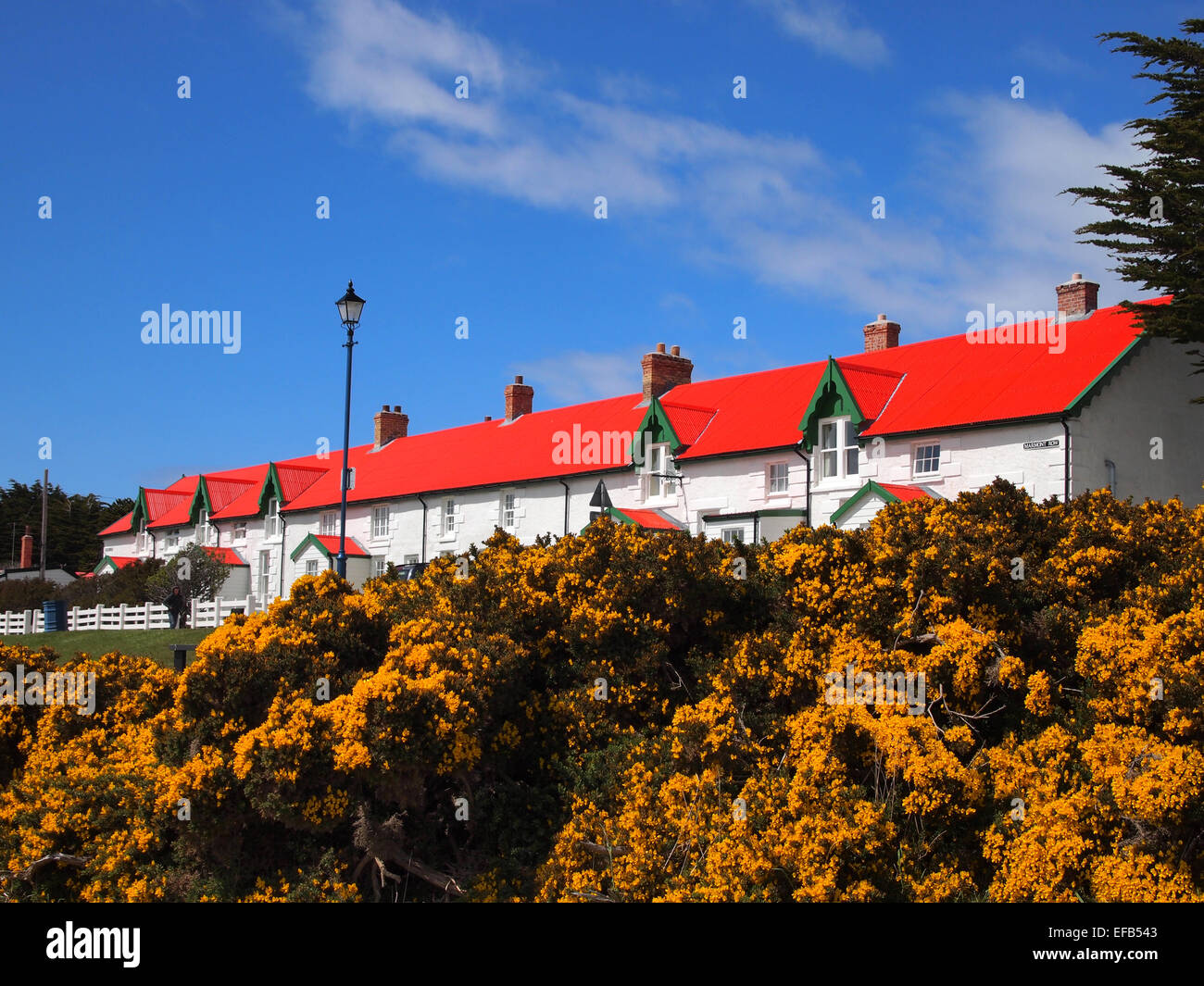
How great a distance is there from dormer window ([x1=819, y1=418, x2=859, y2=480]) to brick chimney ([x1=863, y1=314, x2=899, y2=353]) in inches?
232

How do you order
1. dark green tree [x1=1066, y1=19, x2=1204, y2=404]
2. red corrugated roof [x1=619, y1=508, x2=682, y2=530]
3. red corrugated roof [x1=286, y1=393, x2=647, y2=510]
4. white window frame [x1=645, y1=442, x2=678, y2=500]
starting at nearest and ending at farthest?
dark green tree [x1=1066, y1=19, x2=1204, y2=404], red corrugated roof [x1=619, y1=508, x2=682, y2=530], white window frame [x1=645, y1=442, x2=678, y2=500], red corrugated roof [x1=286, y1=393, x2=647, y2=510]

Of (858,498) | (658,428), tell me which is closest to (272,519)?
(658,428)

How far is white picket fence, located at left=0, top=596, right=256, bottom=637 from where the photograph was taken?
3303 centimetres

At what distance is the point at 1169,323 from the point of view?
71.2 feet

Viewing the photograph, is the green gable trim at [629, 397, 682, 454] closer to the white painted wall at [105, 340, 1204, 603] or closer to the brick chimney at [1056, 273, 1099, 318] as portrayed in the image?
the white painted wall at [105, 340, 1204, 603]

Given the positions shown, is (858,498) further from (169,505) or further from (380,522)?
(169,505)

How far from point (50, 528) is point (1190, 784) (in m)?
94.5

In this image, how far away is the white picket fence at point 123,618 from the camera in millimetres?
33031

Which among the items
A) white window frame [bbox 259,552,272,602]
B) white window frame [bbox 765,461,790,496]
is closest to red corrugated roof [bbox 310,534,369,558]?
white window frame [bbox 259,552,272,602]

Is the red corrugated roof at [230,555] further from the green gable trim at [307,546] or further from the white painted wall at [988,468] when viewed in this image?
the white painted wall at [988,468]

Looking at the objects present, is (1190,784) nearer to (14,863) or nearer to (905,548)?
(905,548)

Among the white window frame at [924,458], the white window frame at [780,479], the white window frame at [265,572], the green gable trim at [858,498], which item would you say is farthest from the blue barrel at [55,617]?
the white window frame at [924,458]

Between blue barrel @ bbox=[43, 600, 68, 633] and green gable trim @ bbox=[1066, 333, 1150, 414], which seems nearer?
green gable trim @ bbox=[1066, 333, 1150, 414]
